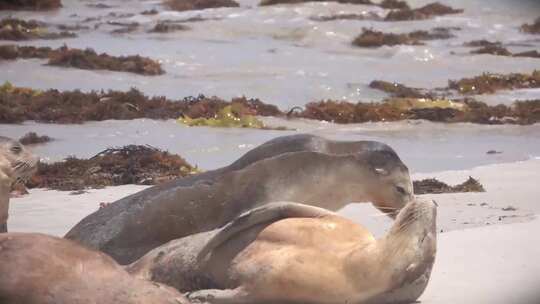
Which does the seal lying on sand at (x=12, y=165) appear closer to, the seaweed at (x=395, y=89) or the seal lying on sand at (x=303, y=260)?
the seal lying on sand at (x=303, y=260)

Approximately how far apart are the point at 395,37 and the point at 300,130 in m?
6.77

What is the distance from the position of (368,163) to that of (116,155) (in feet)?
17.3

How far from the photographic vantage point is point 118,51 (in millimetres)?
18531

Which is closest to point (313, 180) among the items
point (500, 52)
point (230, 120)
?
point (230, 120)

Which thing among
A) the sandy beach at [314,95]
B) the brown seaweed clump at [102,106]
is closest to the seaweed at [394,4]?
the sandy beach at [314,95]

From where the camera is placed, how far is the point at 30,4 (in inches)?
897

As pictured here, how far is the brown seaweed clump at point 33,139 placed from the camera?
39.2 feet

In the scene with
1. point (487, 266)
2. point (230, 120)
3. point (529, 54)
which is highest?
point (487, 266)

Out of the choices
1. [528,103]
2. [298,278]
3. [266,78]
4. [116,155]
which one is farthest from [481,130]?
[298,278]

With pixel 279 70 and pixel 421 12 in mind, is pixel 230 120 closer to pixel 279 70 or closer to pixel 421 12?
pixel 279 70

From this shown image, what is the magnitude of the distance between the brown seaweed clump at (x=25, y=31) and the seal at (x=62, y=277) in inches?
607

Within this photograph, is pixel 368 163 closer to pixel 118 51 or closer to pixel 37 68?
pixel 37 68

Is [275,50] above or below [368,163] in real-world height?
below

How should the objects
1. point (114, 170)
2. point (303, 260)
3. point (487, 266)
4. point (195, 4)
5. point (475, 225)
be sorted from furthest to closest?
point (195, 4) → point (114, 170) → point (475, 225) → point (487, 266) → point (303, 260)
